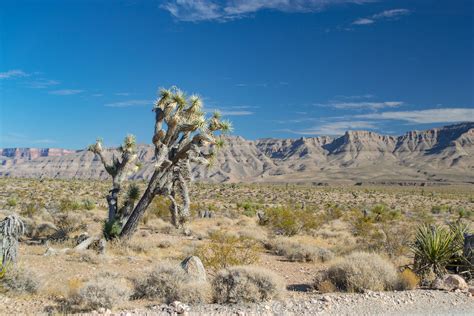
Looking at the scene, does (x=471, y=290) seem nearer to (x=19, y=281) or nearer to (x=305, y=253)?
(x=305, y=253)

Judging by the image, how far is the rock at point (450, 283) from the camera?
380 inches

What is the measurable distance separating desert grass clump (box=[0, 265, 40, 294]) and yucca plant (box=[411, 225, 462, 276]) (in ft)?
28.6

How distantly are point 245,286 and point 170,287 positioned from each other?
1485 millimetres

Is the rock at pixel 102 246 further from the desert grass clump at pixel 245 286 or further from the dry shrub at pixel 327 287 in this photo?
the dry shrub at pixel 327 287

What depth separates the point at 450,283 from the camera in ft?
32.2

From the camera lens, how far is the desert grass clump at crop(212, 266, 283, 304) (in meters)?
8.48

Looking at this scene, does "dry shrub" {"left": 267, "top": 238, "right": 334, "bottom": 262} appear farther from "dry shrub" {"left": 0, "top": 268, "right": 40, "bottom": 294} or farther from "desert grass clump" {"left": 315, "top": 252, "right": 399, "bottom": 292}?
"dry shrub" {"left": 0, "top": 268, "right": 40, "bottom": 294}

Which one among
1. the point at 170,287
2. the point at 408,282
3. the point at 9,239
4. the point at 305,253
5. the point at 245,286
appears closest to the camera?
the point at 245,286

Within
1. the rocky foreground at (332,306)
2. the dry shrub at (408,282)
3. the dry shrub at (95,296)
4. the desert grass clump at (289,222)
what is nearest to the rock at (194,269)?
the rocky foreground at (332,306)

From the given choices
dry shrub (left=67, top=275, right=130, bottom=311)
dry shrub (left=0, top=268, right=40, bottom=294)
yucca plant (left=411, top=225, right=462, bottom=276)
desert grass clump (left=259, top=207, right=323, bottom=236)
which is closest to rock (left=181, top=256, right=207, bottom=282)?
dry shrub (left=67, top=275, right=130, bottom=311)

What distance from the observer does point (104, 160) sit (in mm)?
15898

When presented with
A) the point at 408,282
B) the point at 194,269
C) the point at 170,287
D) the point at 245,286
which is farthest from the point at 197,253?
the point at 408,282

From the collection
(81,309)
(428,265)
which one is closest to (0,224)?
(81,309)

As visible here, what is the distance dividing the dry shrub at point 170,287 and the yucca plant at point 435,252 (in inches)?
220
